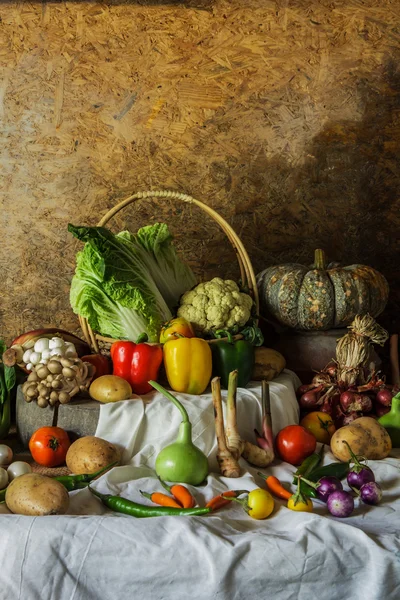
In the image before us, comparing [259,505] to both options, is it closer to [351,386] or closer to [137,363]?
[137,363]

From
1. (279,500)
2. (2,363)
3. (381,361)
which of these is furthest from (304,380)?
(2,363)

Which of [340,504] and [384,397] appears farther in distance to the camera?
[384,397]

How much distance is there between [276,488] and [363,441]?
601 millimetres

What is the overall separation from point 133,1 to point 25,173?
4.52 ft

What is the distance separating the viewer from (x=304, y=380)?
4.12m

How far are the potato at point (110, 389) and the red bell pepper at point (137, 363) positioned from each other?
115 millimetres

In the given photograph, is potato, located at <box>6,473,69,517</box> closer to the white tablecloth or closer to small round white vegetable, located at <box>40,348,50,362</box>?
the white tablecloth

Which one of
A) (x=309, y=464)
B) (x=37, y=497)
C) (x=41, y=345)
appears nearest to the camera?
(x=37, y=497)

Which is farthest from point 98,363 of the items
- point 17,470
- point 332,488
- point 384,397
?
point 384,397

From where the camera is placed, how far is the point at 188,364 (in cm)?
338

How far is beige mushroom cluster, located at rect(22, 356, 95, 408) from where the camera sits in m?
3.20

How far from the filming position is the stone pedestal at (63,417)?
3.17 m

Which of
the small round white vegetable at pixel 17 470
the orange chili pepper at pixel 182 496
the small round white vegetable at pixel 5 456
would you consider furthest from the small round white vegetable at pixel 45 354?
the orange chili pepper at pixel 182 496

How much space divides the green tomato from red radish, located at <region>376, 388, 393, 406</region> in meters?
1.29
